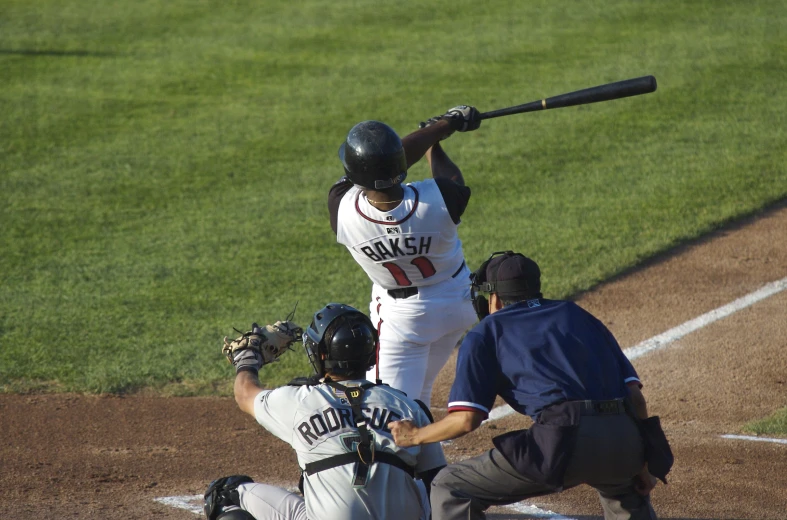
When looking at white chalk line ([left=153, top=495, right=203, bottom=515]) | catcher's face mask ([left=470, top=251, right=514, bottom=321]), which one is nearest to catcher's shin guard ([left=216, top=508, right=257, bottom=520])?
white chalk line ([left=153, top=495, right=203, bottom=515])

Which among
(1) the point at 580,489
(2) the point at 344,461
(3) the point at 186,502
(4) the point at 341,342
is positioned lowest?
(1) the point at 580,489

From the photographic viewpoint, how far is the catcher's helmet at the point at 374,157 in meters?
4.45

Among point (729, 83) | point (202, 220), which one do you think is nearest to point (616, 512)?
point (202, 220)

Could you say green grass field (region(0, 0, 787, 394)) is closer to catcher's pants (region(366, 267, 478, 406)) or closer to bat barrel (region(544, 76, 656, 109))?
catcher's pants (region(366, 267, 478, 406))

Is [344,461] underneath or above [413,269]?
underneath

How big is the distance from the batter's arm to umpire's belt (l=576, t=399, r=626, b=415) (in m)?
1.63

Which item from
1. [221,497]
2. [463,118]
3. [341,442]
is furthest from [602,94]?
[221,497]

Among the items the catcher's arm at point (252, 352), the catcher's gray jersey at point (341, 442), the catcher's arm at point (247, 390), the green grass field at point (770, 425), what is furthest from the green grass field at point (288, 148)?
the catcher's gray jersey at point (341, 442)

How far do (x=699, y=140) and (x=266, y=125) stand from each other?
537 cm

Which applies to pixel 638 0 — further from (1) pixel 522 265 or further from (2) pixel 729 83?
(1) pixel 522 265

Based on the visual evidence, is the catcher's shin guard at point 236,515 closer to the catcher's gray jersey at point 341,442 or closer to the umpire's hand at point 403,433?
the catcher's gray jersey at point 341,442

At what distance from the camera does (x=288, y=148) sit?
39.2ft

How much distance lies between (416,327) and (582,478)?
4.32 feet

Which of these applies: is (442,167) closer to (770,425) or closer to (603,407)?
(603,407)
